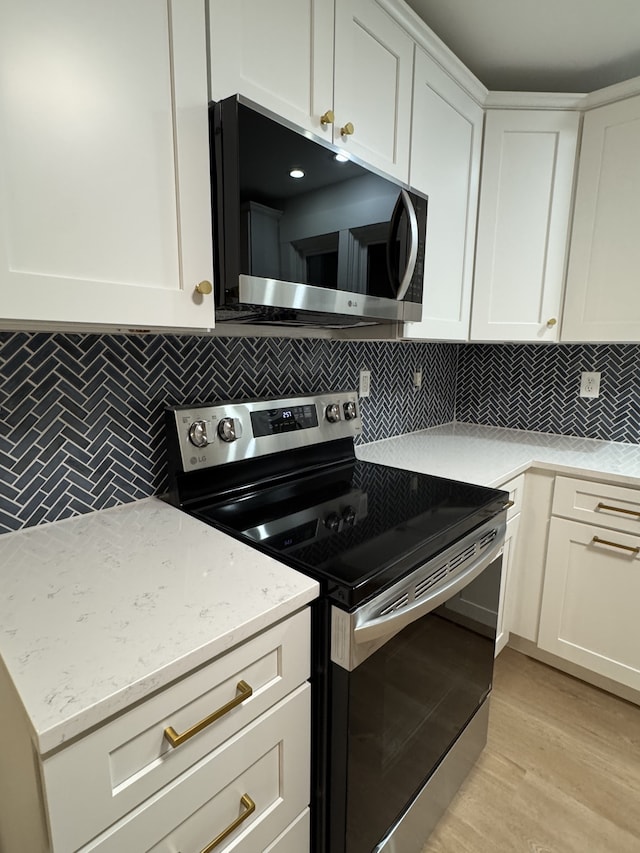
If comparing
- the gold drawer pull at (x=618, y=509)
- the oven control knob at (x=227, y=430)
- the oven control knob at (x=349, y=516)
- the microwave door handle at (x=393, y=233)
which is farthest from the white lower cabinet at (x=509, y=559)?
the oven control knob at (x=227, y=430)

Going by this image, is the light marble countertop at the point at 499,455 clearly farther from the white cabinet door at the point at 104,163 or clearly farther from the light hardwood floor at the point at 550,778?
the white cabinet door at the point at 104,163

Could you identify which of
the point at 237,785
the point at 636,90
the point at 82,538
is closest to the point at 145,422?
the point at 82,538

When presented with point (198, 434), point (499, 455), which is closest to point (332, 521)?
point (198, 434)

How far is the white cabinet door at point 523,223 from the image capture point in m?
1.77

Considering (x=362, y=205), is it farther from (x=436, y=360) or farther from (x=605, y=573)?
(x=605, y=573)

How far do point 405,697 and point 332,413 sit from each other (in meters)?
0.85

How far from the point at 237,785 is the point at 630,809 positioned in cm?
135

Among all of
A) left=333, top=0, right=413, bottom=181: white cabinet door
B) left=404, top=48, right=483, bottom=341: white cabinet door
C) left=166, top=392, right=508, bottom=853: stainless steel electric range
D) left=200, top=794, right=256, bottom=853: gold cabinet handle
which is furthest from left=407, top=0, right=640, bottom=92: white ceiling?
left=200, top=794, right=256, bottom=853: gold cabinet handle

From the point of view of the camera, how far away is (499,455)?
1.85 meters

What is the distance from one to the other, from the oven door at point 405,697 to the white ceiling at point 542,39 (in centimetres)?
161

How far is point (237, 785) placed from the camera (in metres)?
0.76

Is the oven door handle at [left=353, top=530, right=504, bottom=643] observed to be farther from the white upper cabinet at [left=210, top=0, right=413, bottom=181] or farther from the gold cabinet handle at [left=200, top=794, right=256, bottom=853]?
the white upper cabinet at [left=210, top=0, right=413, bottom=181]

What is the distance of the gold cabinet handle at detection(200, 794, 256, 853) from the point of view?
0.74 m

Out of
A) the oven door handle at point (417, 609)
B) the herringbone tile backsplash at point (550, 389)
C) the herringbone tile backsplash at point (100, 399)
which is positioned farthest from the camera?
the herringbone tile backsplash at point (550, 389)
